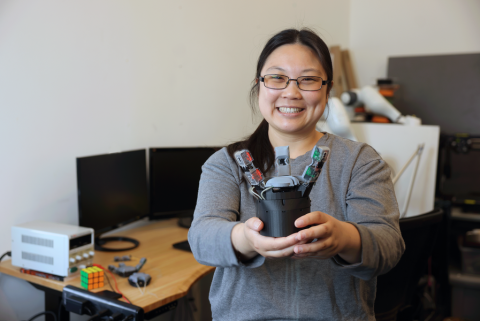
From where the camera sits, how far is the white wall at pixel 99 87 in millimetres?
1541

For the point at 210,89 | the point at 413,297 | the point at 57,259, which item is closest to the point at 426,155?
the point at 413,297

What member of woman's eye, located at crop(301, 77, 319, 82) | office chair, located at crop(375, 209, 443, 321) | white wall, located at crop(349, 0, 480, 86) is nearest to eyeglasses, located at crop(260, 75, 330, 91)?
woman's eye, located at crop(301, 77, 319, 82)

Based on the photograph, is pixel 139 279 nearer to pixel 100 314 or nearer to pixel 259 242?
pixel 100 314

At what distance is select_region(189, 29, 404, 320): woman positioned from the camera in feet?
2.59

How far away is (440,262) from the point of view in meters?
2.43

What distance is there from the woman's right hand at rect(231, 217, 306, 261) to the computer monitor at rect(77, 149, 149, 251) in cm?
103

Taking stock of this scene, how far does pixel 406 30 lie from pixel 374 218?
296 cm

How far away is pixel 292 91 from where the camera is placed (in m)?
0.94

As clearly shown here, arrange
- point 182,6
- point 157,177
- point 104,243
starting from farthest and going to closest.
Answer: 1. point 182,6
2. point 157,177
3. point 104,243

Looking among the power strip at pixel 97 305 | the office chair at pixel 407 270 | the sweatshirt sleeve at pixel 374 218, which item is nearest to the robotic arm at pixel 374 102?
the office chair at pixel 407 270

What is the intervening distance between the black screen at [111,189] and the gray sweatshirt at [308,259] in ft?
2.70

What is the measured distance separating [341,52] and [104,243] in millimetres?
2546

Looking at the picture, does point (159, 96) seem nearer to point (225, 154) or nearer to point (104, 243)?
point (104, 243)

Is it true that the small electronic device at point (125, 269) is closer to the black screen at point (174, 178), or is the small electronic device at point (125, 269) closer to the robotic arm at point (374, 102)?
the black screen at point (174, 178)
